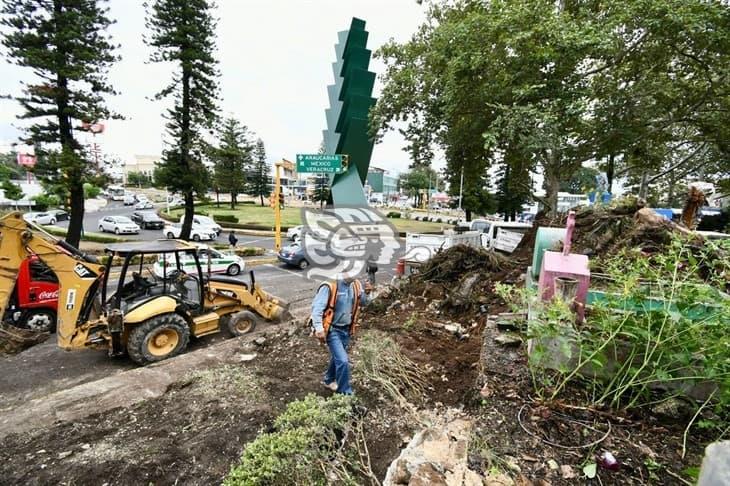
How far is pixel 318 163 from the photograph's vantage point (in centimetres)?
1249

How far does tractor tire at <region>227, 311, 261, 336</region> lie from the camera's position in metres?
5.90

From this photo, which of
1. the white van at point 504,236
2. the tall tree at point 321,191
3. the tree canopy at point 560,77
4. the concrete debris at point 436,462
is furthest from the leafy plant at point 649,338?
the tall tree at point 321,191

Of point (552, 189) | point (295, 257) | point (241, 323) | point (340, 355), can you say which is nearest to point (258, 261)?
point (295, 257)

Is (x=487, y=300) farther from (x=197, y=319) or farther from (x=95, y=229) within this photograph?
(x=95, y=229)

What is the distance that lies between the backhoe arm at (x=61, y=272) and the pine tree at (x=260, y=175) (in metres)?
44.7

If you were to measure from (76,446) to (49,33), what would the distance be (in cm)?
1439

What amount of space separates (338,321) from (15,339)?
18.7 ft

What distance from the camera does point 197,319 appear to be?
17.7ft

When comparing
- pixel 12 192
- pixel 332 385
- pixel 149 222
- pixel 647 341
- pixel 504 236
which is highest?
pixel 12 192

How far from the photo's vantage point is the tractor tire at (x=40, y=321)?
5.86 metres

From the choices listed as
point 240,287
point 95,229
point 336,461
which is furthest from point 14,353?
point 95,229

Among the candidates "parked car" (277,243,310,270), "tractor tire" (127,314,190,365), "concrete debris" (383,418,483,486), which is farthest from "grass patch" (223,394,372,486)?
"parked car" (277,243,310,270)

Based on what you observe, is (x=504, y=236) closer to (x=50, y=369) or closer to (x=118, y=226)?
(x=50, y=369)

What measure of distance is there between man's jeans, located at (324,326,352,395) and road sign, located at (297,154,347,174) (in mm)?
9862
